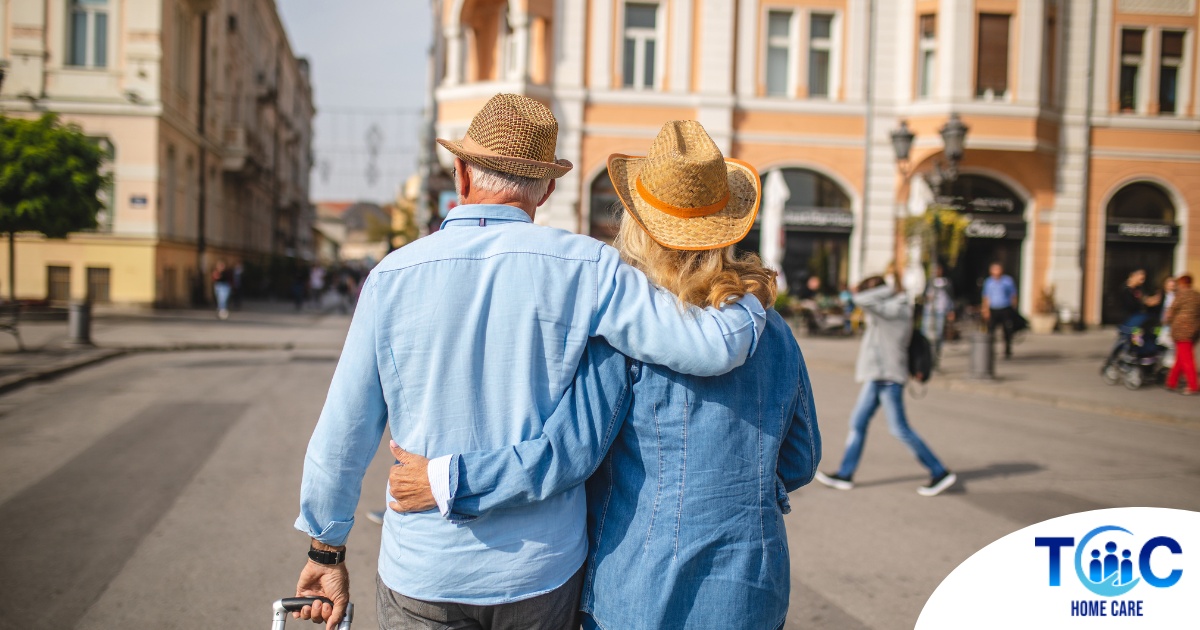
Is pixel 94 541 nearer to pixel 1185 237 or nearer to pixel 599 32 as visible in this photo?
pixel 599 32

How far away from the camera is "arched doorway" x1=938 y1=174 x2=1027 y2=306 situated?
941 inches

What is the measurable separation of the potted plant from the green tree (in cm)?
2344

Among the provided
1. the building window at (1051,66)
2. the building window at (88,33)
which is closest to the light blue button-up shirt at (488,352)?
the building window at (1051,66)

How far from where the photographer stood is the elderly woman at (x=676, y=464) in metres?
1.78

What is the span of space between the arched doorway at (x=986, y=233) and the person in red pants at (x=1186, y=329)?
37.7 feet

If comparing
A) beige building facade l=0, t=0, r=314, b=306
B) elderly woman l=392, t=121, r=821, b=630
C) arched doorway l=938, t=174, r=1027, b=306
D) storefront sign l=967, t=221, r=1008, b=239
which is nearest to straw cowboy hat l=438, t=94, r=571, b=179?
elderly woman l=392, t=121, r=821, b=630

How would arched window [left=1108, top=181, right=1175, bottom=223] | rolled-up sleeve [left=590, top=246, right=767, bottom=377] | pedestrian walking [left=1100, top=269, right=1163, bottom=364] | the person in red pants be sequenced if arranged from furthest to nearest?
arched window [left=1108, top=181, right=1175, bottom=223] → pedestrian walking [left=1100, top=269, right=1163, bottom=364] → the person in red pants → rolled-up sleeve [left=590, top=246, right=767, bottom=377]

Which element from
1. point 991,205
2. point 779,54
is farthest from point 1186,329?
point 779,54

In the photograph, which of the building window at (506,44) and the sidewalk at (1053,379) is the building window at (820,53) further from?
the building window at (506,44)

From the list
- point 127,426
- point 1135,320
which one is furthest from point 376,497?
point 1135,320

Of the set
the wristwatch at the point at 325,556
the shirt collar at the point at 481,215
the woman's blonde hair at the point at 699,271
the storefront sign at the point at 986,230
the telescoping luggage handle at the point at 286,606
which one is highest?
the storefront sign at the point at 986,230

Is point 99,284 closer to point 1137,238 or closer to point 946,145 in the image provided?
point 946,145

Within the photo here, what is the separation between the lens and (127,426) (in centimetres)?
834

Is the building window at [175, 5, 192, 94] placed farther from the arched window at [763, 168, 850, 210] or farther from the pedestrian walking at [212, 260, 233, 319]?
the arched window at [763, 168, 850, 210]
